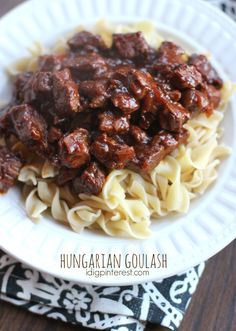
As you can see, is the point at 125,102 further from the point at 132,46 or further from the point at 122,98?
the point at 132,46

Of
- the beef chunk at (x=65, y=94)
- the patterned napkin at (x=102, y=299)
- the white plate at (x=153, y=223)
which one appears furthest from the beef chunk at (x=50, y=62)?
the patterned napkin at (x=102, y=299)

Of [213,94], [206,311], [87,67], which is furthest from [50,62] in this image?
[206,311]

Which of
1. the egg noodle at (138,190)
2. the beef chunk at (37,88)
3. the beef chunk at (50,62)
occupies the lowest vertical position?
the egg noodle at (138,190)

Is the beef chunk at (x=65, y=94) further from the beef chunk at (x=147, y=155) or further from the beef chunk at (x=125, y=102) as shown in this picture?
the beef chunk at (x=147, y=155)

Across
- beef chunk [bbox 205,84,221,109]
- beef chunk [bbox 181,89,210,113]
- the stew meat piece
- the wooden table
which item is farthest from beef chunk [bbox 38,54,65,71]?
the wooden table

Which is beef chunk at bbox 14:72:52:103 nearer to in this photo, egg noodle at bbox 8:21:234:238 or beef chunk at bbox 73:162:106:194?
egg noodle at bbox 8:21:234:238

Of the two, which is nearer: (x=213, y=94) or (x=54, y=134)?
(x=54, y=134)
